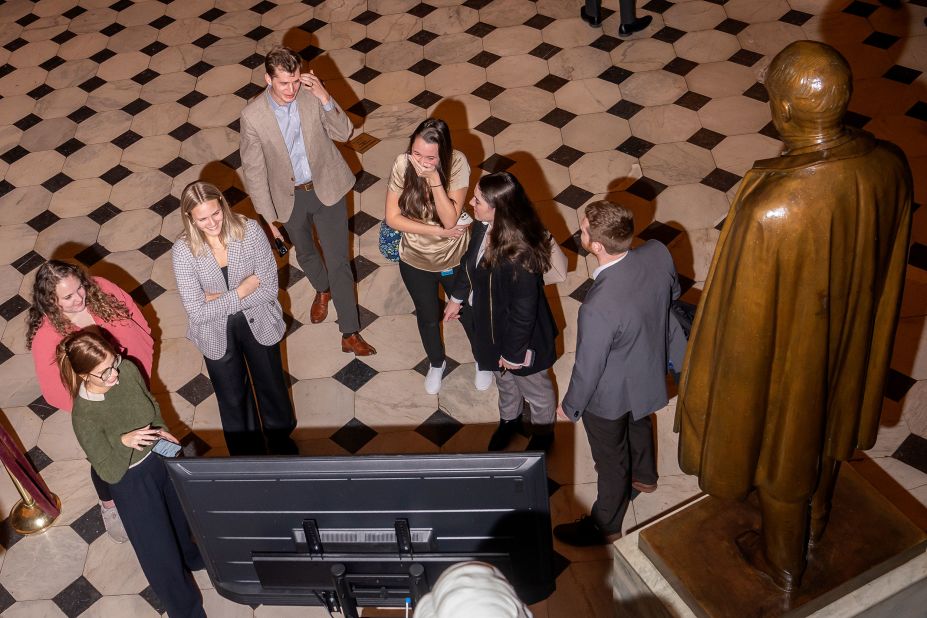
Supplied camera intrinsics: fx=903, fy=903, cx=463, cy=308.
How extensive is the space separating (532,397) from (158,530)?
1647 mm

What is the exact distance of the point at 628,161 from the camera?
5.94 m

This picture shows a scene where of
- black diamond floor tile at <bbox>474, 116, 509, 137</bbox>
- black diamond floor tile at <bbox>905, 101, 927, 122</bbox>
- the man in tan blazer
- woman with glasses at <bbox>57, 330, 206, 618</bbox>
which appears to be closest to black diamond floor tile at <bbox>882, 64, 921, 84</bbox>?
black diamond floor tile at <bbox>905, 101, 927, 122</bbox>

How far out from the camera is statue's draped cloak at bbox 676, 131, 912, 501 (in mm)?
1731

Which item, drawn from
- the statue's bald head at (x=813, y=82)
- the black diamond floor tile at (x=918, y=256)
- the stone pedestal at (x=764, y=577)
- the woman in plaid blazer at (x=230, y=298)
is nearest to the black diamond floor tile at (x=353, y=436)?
the woman in plaid blazer at (x=230, y=298)

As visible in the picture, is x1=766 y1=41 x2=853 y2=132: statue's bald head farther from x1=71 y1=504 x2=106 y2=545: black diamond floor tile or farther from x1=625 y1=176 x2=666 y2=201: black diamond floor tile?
x1=625 y1=176 x2=666 y2=201: black diamond floor tile

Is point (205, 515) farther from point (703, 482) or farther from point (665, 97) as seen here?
point (665, 97)

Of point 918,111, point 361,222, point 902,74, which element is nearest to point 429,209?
point 361,222

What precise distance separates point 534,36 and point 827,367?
226 inches

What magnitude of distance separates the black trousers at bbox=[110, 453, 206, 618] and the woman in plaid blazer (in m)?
0.55

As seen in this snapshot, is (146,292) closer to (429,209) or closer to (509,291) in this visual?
(429,209)

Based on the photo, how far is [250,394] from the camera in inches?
164

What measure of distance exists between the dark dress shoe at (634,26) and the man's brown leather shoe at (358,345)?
358 centimetres

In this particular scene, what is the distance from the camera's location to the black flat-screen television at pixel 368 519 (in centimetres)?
196

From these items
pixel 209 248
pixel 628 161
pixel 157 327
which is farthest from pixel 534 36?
pixel 209 248
